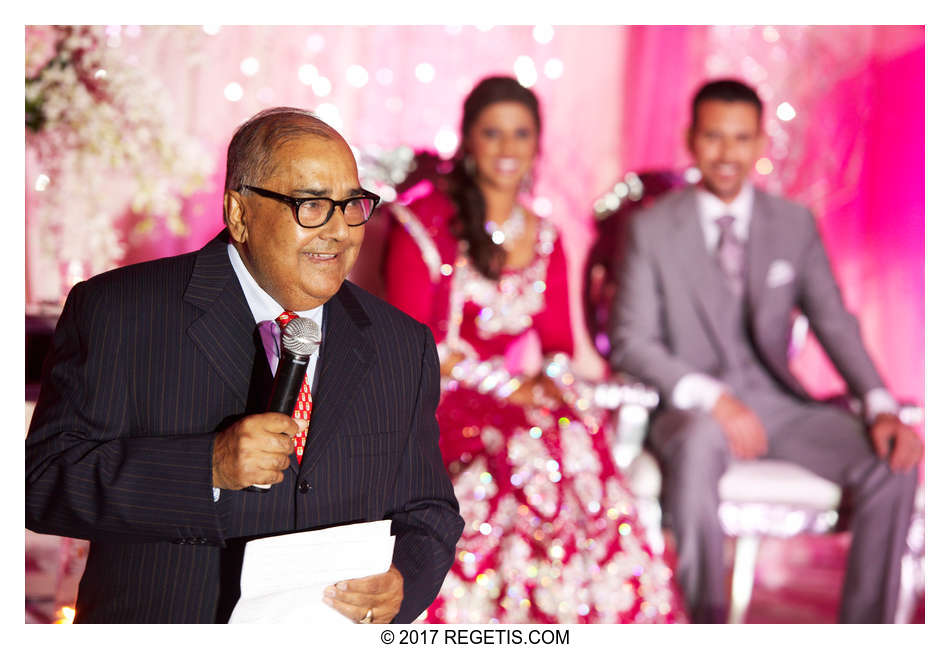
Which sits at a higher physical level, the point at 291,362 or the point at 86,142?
the point at 86,142

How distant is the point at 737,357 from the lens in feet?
11.0

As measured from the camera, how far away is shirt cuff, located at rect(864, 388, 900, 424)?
10.6 feet

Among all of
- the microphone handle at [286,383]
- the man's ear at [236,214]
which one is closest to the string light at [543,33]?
the man's ear at [236,214]

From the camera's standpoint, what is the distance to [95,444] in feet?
5.80

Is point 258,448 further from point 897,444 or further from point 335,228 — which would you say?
point 897,444

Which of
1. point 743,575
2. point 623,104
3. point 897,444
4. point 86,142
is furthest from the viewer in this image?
point 623,104

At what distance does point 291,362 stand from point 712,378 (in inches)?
76.1

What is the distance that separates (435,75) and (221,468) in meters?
1.94

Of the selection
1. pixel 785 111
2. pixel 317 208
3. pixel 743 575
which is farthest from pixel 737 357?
pixel 317 208

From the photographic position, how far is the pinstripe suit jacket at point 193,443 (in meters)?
→ 1.77

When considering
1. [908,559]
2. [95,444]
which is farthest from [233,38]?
[908,559]

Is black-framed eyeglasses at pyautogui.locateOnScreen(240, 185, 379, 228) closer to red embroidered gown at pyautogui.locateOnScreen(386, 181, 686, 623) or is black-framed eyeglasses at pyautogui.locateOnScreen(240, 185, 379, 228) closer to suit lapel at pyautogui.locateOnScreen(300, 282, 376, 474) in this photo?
suit lapel at pyautogui.locateOnScreen(300, 282, 376, 474)

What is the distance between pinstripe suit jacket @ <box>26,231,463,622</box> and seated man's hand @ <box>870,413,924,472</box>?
68.0 inches
